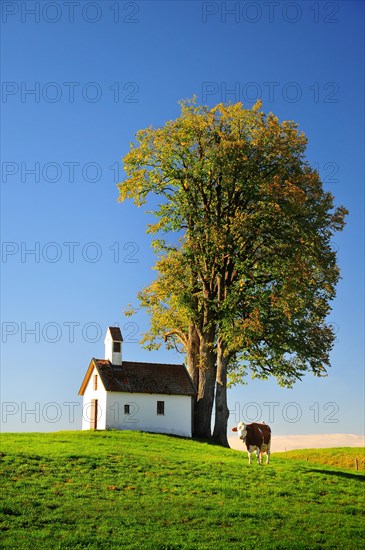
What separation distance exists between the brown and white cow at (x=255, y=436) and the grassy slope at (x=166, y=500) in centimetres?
104

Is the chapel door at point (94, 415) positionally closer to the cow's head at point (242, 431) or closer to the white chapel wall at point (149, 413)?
the white chapel wall at point (149, 413)

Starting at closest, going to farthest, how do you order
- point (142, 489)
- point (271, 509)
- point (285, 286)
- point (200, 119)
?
point (271, 509) → point (142, 489) → point (285, 286) → point (200, 119)

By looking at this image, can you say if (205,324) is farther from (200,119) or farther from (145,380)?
(200,119)

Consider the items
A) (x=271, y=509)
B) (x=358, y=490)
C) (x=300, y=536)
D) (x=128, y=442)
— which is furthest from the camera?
(x=128, y=442)

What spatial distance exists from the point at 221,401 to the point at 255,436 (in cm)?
1499

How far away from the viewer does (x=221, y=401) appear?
170ft

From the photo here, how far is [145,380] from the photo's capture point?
53625 mm

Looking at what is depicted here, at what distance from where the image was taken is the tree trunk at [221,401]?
51562 mm

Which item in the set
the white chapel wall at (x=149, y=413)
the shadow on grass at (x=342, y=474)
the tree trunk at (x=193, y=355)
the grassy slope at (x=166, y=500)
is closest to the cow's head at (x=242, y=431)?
the grassy slope at (x=166, y=500)

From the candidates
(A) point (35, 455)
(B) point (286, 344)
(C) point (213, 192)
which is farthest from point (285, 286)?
(A) point (35, 455)

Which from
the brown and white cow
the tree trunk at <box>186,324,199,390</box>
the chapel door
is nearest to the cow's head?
the brown and white cow

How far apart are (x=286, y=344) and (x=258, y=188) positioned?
1148 centimetres

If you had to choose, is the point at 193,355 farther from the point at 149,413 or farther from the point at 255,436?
the point at 255,436

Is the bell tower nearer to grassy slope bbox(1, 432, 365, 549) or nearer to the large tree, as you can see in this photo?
the large tree
